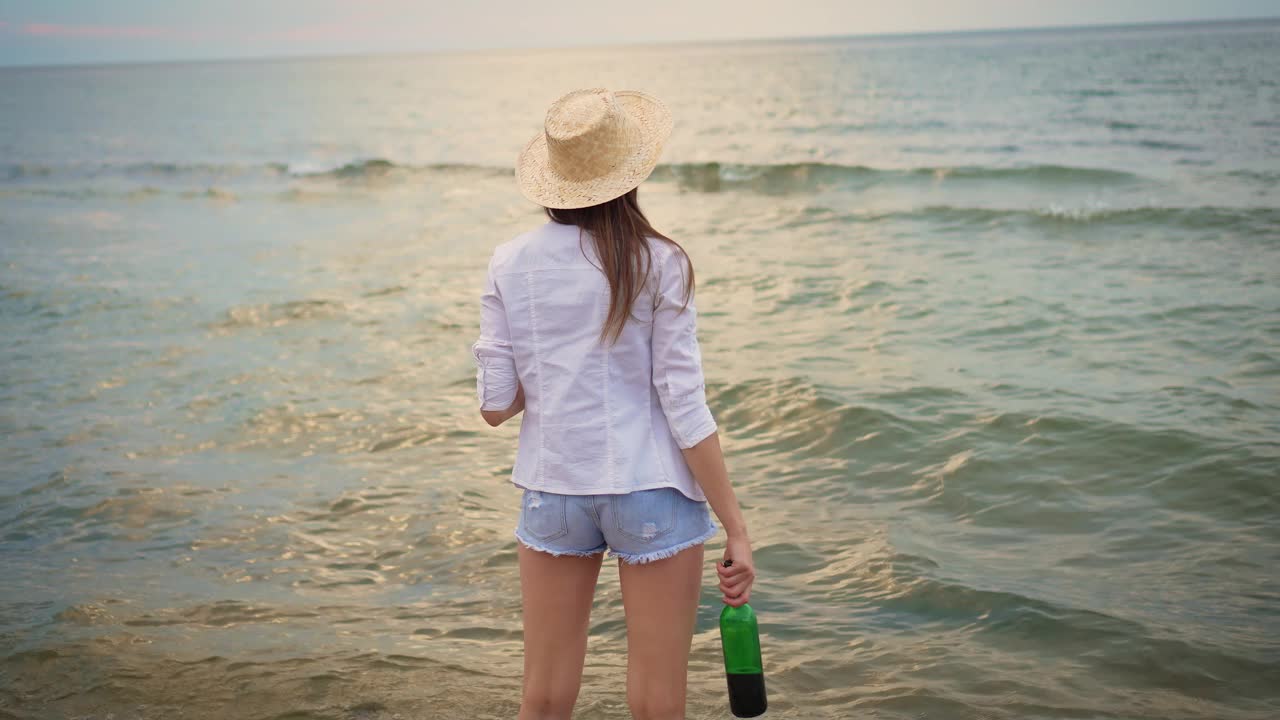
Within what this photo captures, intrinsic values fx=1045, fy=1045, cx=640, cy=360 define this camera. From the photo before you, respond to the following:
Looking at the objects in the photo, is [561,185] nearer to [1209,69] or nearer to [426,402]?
[426,402]

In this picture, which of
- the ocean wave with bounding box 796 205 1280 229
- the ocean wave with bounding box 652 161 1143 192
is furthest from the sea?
the ocean wave with bounding box 652 161 1143 192

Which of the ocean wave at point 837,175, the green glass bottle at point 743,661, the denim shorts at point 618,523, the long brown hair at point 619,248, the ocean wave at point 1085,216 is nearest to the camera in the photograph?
the long brown hair at point 619,248

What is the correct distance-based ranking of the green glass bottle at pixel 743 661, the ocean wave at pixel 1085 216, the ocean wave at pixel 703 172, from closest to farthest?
the green glass bottle at pixel 743 661
the ocean wave at pixel 1085 216
the ocean wave at pixel 703 172

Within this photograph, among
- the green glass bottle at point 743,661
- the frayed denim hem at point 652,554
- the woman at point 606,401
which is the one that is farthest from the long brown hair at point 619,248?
the green glass bottle at point 743,661

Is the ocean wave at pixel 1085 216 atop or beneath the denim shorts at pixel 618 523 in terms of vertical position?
beneath

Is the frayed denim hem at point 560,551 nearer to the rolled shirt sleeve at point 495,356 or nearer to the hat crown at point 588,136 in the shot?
the rolled shirt sleeve at point 495,356

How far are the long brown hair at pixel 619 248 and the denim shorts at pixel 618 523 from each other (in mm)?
381

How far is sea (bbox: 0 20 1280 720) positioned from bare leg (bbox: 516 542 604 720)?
136 cm

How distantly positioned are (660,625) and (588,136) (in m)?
1.14

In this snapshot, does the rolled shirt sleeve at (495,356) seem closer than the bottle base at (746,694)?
Yes

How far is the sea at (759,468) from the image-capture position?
4.11m

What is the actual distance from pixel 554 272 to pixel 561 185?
214mm

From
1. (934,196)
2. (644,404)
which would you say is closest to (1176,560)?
(644,404)

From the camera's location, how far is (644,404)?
2.41 meters
